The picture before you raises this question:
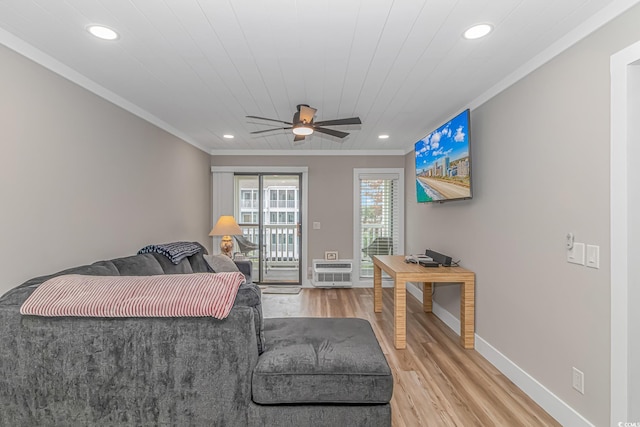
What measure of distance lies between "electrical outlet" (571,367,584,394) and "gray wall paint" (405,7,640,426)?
0.03m

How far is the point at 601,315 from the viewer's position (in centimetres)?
175

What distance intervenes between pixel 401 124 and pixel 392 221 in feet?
7.00

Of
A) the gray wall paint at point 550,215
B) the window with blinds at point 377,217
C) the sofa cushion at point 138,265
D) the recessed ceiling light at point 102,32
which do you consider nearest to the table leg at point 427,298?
the gray wall paint at point 550,215

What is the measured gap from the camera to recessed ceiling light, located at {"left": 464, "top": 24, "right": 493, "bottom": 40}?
188cm

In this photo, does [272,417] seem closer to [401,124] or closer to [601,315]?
[601,315]

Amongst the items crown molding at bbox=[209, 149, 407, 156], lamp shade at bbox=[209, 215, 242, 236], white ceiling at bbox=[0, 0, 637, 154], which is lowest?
lamp shade at bbox=[209, 215, 242, 236]

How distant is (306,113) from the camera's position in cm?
305

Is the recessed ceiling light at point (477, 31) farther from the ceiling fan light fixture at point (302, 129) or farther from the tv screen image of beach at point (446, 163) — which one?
the ceiling fan light fixture at point (302, 129)

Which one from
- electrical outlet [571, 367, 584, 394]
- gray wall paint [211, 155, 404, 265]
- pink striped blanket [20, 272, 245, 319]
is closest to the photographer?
pink striped blanket [20, 272, 245, 319]

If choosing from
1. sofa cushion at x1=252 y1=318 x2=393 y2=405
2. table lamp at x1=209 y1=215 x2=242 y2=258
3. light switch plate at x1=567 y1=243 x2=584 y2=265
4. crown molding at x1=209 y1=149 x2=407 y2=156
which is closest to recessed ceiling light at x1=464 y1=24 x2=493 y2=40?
light switch plate at x1=567 y1=243 x2=584 y2=265

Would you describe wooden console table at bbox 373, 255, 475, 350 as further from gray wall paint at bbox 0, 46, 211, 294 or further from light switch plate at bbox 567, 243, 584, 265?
gray wall paint at bbox 0, 46, 211, 294

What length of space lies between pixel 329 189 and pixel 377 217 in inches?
39.0

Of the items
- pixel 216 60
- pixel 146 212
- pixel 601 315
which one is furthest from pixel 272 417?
pixel 146 212

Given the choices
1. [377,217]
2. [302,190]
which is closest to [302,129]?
[302,190]
